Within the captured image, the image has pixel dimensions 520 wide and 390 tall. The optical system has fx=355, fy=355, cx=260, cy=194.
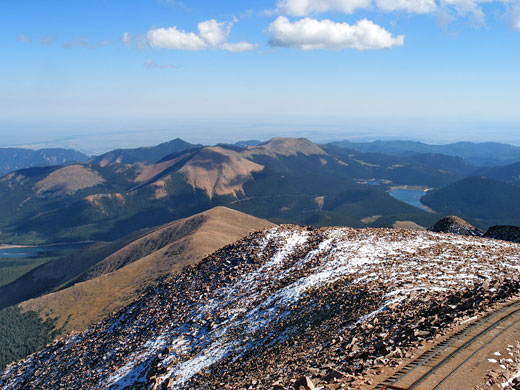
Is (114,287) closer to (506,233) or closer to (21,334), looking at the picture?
(21,334)

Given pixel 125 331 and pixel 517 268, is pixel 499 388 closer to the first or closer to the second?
pixel 517 268

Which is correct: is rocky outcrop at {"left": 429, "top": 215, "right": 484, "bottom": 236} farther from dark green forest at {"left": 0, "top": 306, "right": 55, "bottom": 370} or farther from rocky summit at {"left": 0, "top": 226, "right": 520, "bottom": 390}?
dark green forest at {"left": 0, "top": 306, "right": 55, "bottom": 370}

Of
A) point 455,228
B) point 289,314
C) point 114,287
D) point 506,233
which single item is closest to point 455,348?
point 289,314

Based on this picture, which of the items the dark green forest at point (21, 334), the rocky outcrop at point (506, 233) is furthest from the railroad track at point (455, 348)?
the dark green forest at point (21, 334)

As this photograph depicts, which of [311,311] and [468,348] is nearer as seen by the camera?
[468,348]

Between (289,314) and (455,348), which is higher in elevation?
(455,348)

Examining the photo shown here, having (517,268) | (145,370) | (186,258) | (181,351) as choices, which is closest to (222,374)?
(181,351)
